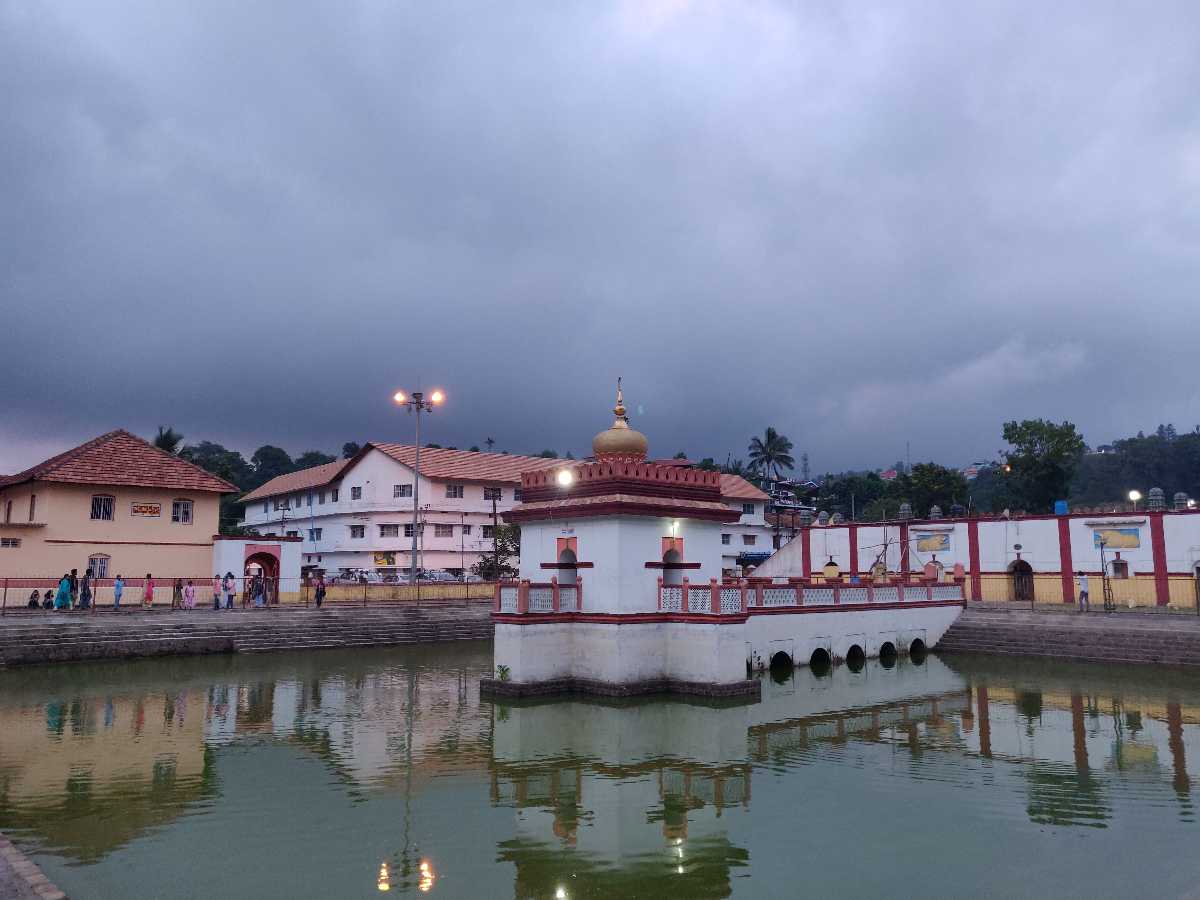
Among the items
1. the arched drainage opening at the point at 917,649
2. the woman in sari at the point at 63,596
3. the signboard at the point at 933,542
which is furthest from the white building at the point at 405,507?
the woman in sari at the point at 63,596

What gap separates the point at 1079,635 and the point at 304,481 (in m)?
48.5

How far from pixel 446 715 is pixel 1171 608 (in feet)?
93.7

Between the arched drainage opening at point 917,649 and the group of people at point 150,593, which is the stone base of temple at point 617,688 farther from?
the group of people at point 150,593

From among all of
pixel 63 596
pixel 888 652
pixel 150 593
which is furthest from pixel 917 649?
pixel 63 596

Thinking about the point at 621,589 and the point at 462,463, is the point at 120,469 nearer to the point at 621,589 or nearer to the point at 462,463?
the point at 462,463

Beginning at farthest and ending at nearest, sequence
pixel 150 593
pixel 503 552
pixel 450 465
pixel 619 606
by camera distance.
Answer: pixel 450 465
pixel 503 552
pixel 150 593
pixel 619 606

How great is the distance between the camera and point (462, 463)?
5322 cm

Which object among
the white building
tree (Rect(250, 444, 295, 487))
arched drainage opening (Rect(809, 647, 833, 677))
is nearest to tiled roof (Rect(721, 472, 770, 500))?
the white building

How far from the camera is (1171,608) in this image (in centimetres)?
3181

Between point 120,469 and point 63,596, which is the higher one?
point 120,469

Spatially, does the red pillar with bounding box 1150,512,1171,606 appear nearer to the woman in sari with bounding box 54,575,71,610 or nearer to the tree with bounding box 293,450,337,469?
the woman in sari with bounding box 54,575,71,610

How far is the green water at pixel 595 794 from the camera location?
845cm

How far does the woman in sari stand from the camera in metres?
28.8

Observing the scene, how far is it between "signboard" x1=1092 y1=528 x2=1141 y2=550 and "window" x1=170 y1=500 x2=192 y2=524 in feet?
123
